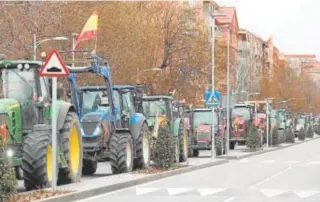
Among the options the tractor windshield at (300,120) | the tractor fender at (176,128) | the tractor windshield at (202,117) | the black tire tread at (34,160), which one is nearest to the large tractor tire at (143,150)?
the tractor fender at (176,128)

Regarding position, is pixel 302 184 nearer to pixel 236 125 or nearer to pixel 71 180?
pixel 71 180

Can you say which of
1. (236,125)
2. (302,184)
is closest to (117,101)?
(302,184)

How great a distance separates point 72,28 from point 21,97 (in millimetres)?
29653

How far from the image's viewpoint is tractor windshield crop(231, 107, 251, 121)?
5712cm

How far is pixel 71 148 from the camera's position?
19.9m

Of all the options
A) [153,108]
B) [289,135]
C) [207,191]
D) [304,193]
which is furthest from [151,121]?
[289,135]

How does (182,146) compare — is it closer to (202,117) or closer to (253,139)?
(202,117)

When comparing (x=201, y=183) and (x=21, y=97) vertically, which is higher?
(x=21, y=97)

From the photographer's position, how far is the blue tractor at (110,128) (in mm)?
23391

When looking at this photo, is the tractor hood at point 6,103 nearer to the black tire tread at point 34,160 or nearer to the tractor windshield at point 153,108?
the black tire tread at point 34,160

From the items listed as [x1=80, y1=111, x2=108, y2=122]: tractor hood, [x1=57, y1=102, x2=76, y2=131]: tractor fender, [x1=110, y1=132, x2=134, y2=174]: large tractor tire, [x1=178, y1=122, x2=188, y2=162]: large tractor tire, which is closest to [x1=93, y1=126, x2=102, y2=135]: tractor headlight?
[x1=80, y1=111, x2=108, y2=122]: tractor hood

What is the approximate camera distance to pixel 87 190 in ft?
57.5

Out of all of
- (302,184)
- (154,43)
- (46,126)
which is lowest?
(302,184)

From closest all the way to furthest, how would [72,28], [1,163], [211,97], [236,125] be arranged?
[1,163] → [211,97] → [72,28] → [236,125]
